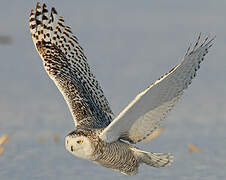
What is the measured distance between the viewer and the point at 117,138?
330 inches

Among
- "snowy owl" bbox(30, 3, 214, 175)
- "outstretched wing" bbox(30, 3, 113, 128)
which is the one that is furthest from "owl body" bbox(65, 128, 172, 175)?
"outstretched wing" bbox(30, 3, 113, 128)

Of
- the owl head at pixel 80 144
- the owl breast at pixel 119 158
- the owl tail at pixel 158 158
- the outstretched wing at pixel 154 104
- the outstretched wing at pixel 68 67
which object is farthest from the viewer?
the outstretched wing at pixel 68 67

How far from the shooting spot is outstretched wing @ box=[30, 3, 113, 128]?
893cm

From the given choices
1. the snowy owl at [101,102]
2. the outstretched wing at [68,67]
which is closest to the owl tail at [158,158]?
the snowy owl at [101,102]

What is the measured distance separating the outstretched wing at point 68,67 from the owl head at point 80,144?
28.5 inches

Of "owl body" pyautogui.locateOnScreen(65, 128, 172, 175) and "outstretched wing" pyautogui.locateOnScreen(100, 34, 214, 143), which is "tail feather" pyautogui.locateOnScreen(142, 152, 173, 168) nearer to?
"owl body" pyautogui.locateOnScreen(65, 128, 172, 175)

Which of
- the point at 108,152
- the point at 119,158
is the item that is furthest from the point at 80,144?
the point at 119,158

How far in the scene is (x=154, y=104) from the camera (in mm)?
8070

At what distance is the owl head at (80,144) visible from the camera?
8062mm

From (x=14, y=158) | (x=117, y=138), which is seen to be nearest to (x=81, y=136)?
(x=117, y=138)

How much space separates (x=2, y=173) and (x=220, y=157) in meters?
2.79

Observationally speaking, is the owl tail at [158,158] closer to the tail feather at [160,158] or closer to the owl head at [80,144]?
the tail feather at [160,158]

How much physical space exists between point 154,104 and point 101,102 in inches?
47.9

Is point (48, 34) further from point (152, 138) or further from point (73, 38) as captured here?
point (152, 138)
